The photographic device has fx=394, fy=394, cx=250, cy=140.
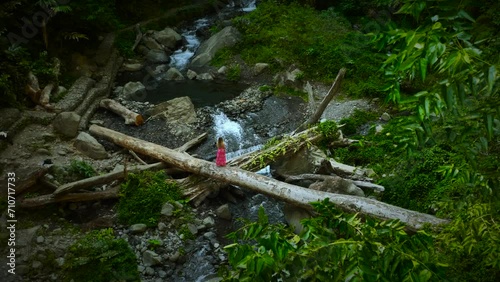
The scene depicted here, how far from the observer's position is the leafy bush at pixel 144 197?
7105 mm

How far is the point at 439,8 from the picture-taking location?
202 centimetres

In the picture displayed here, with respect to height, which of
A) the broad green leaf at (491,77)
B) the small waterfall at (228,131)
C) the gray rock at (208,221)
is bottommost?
the gray rock at (208,221)

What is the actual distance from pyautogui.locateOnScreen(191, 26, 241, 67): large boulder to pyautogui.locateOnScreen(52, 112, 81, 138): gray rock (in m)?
5.81

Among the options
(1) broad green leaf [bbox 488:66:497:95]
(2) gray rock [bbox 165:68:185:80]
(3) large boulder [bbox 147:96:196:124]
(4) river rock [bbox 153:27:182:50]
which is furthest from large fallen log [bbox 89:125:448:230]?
(4) river rock [bbox 153:27:182:50]

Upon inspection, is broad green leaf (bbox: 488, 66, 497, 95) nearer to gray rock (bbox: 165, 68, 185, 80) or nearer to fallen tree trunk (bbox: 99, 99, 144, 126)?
fallen tree trunk (bbox: 99, 99, 144, 126)

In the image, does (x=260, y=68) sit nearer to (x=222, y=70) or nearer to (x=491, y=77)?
(x=222, y=70)

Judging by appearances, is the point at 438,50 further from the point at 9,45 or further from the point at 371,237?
the point at 9,45

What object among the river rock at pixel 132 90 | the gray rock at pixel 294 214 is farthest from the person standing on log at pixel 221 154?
the river rock at pixel 132 90

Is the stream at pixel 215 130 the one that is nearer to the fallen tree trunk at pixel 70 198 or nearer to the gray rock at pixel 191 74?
A: the gray rock at pixel 191 74

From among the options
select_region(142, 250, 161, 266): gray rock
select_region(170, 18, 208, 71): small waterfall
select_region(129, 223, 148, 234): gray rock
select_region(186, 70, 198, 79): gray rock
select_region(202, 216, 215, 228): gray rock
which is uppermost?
select_region(170, 18, 208, 71): small waterfall

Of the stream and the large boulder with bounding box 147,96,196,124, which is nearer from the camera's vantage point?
the stream

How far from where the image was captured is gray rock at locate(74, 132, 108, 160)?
855 centimetres

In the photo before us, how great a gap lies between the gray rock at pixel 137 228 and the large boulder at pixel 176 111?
3.90 meters

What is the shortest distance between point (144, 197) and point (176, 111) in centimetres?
378
